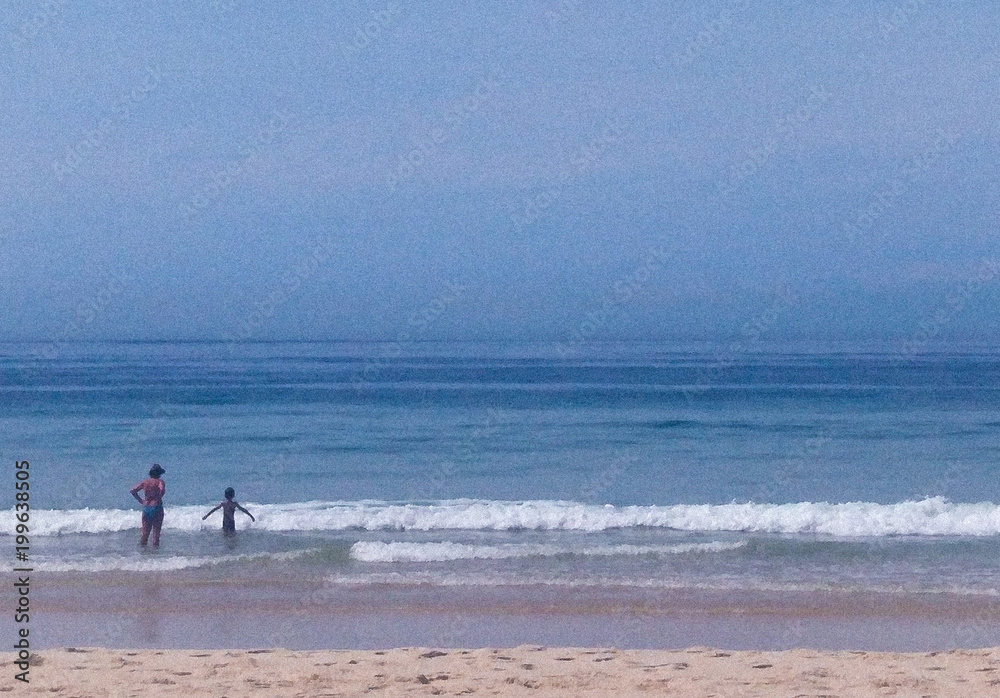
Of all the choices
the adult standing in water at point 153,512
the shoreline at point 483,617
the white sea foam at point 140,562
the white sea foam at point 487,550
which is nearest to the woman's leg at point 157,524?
the adult standing in water at point 153,512

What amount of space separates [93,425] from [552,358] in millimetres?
36744

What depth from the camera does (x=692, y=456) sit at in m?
25.9

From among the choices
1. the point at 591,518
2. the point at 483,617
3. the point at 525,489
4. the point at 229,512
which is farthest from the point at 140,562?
the point at 525,489

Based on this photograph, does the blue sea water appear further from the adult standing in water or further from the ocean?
the adult standing in water

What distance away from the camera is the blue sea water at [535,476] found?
14320 millimetres

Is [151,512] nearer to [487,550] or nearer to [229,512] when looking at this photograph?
[229,512]

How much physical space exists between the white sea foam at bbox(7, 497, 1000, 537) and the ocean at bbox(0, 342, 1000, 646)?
6 centimetres

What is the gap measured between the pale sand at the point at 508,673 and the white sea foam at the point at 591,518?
795 centimetres

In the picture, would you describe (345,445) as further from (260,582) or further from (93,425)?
(260,582)

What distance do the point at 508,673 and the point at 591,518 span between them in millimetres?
9227

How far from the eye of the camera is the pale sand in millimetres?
8086

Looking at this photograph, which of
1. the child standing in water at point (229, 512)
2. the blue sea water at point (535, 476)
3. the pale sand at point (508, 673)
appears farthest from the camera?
Result: the child standing in water at point (229, 512)

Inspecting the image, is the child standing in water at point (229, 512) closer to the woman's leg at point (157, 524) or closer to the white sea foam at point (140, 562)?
the woman's leg at point (157, 524)

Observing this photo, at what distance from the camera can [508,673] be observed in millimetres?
8625
